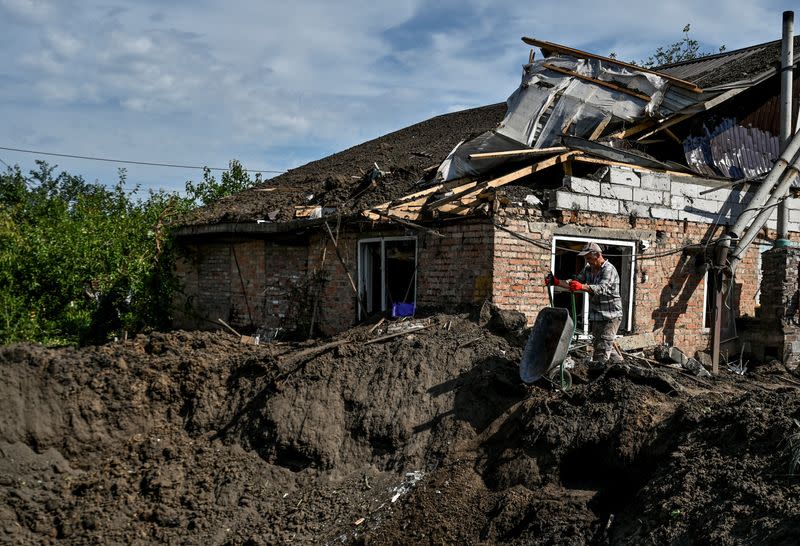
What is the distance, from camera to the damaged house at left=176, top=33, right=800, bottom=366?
899 cm

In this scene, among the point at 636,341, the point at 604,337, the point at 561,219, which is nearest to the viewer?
the point at 604,337

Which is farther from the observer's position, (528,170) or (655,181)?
(655,181)

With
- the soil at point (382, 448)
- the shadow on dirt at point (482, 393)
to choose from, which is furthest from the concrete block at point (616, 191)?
the shadow on dirt at point (482, 393)

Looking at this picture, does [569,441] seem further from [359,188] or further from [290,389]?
[359,188]

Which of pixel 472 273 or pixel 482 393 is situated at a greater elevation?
pixel 472 273

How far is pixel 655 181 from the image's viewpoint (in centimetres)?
997

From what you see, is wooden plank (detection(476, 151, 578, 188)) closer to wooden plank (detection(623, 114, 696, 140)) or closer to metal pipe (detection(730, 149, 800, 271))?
wooden plank (detection(623, 114, 696, 140))

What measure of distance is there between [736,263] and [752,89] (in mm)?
3777

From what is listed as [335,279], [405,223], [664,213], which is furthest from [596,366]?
[335,279]

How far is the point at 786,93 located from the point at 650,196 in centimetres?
337

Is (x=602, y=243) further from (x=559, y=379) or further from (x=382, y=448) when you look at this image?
(x=382, y=448)

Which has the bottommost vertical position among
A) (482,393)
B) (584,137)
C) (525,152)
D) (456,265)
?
(482,393)

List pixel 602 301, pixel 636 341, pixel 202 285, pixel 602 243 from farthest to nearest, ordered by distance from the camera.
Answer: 1. pixel 202 285
2. pixel 602 243
3. pixel 636 341
4. pixel 602 301

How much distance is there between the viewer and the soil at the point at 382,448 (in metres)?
5.10
